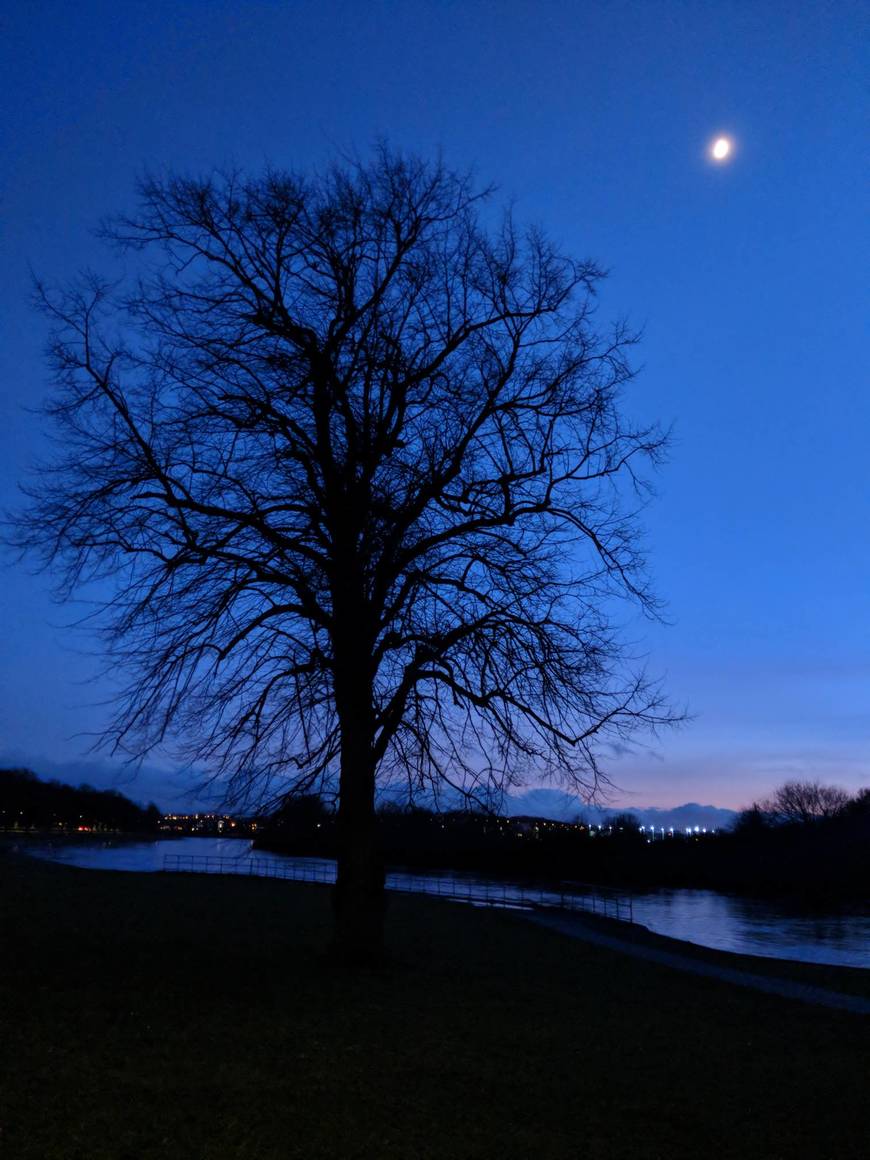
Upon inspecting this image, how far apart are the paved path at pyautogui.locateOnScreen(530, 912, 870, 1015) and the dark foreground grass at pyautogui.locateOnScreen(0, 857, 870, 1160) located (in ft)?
4.56

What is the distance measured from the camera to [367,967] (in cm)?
1335

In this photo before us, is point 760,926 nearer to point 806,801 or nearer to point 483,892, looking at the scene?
point 483,892

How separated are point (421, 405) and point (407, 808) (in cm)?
556

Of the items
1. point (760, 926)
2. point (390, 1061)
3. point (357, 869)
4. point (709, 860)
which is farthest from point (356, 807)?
point (709, 860)

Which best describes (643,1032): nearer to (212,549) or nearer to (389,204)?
(212,549)

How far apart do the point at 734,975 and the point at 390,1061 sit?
43.0 feet

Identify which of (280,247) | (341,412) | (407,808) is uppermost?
(280,247)

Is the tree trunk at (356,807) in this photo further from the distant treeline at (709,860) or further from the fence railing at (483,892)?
the distant treeline at (709,860)

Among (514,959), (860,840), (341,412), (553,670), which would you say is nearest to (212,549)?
(341,412)

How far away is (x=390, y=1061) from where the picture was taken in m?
8.40

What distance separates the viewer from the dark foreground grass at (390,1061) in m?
6.38

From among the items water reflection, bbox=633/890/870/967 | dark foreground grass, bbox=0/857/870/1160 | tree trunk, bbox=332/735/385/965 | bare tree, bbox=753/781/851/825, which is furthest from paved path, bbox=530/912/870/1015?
bare tree, bbox=753/781/851/825

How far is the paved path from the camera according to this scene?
16.4 meters

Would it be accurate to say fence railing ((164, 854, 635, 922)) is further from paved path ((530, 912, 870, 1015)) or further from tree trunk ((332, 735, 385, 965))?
tree trunk ((332, 735, 385, 965))
